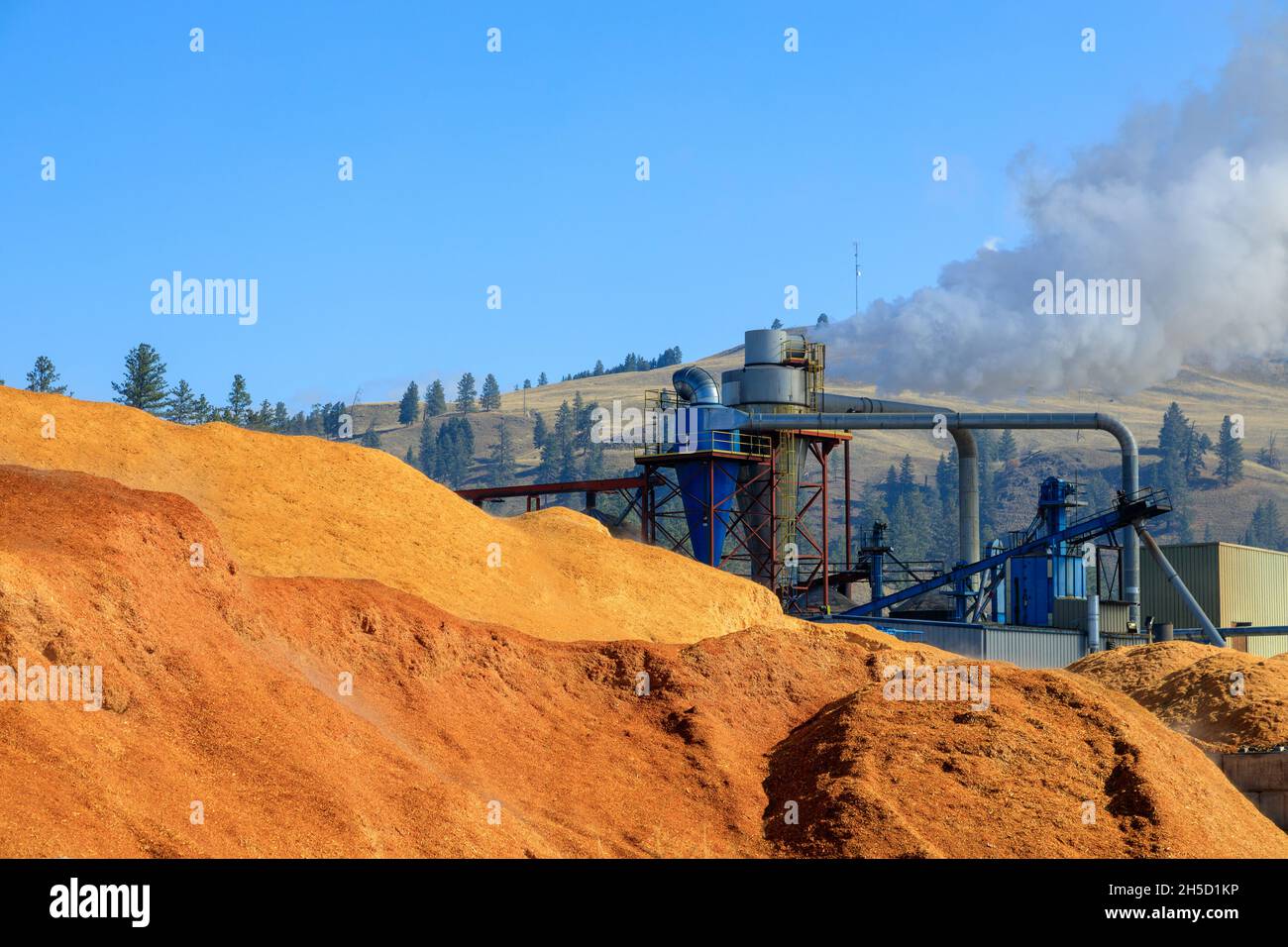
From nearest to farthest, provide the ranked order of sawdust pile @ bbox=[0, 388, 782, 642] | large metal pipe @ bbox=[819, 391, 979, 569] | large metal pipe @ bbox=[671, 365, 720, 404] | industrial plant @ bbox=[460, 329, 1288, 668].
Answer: sawdust pile @ bbox=[0, 388, 782, 642] → industrial plant @ bbox=[460, 329, 1288, 668] → large metal pipe @ bbox=[671, 365, 720, 404] → large metal pipe @ bbox=[819, 391, 979, 569]

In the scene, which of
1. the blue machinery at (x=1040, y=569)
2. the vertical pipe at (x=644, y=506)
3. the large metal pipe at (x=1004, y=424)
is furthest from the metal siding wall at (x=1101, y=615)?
the vertical pipe at (x=644, y=506)

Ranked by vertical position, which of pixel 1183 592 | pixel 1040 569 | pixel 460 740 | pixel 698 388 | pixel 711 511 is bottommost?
pixel 1183 592

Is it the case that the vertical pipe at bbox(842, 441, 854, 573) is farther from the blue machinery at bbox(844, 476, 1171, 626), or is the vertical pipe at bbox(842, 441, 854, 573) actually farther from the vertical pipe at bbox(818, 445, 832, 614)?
the blue machinery at bbox(844, 476, 1171, 626)

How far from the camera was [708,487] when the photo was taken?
2280 inches

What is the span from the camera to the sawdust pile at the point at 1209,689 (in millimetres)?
33281

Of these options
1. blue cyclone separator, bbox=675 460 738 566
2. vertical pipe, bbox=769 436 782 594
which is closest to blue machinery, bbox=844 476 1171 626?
vertical pipe, bbox=769 436 782 594

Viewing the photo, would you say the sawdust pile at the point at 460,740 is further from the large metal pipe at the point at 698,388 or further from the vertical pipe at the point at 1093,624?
the large metal pipe at the point at 698,388

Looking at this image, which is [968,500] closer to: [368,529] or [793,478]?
[793,478]

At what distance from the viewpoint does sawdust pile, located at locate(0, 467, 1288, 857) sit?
62.2 ft

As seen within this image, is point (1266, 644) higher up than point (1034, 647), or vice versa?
point (1034, 647)

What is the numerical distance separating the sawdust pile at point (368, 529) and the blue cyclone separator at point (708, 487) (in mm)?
17326

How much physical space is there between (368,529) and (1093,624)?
29.7 m

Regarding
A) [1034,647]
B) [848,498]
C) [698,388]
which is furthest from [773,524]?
[1034,647]

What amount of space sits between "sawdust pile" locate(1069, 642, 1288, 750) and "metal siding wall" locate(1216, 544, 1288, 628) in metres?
24.0
